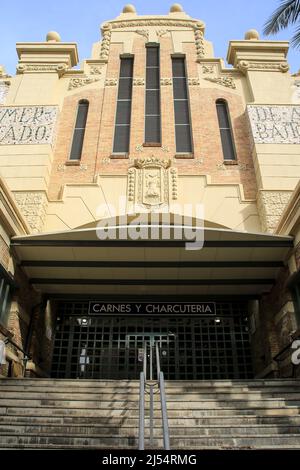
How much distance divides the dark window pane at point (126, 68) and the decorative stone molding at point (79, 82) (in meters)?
1.24

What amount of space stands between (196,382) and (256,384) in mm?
1198

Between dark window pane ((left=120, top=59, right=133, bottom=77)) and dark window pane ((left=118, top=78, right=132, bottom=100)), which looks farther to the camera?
dark window pane ((left=120, top=59, right=133, bottom=77))

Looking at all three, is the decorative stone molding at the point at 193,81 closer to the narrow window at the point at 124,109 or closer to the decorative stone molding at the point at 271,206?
the narrow window at the point at 124,109

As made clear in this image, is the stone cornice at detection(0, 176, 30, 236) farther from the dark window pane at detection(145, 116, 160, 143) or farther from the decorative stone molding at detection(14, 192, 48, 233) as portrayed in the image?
the dark window pane at detection(145, 116, 160, 143)

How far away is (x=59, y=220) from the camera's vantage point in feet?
40.6

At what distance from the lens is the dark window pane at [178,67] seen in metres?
16.3

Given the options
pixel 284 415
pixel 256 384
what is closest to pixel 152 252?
pixel 256 384

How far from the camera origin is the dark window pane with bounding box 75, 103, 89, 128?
1507cm

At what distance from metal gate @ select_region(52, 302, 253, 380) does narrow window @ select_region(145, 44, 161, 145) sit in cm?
637

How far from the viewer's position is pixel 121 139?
14.5 metres

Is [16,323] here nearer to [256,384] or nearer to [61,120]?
[256,384]

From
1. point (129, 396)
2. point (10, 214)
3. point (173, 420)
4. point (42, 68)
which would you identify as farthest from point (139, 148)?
point (173, 420)

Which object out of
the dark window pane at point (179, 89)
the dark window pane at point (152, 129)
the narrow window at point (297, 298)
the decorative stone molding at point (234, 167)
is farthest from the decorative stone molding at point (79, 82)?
the narrow window at point (297, 298)

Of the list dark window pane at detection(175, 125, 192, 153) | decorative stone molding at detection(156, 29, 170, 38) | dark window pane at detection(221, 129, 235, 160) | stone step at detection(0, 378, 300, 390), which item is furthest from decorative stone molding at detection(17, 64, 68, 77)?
stone step at detection(0, 378, 300, 390)
